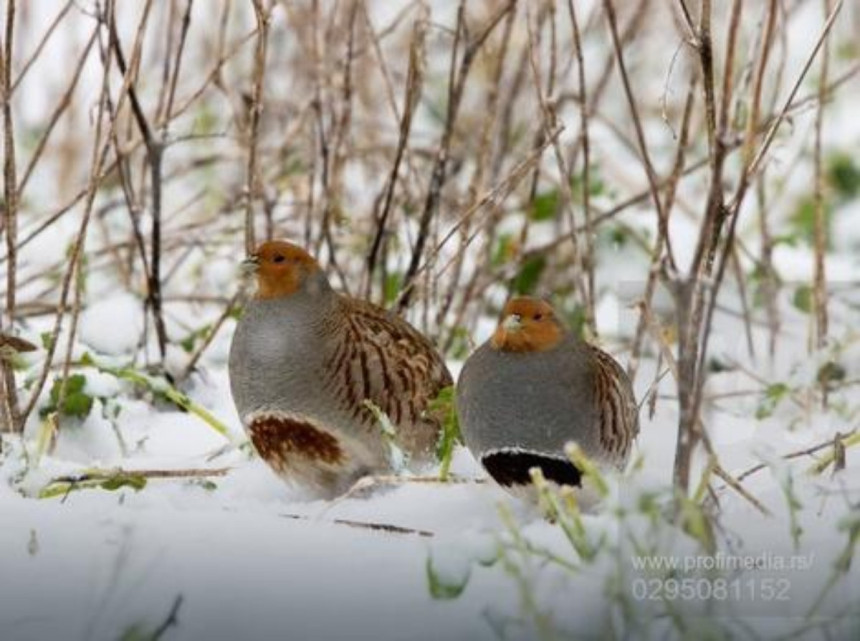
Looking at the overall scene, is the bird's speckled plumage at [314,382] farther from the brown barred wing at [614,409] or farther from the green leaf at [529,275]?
the green leaf at [529,275]

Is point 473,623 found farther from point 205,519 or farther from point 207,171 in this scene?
point 207,171

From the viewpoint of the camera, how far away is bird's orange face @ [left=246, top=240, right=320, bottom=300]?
265 cm

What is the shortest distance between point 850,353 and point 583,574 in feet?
6.97

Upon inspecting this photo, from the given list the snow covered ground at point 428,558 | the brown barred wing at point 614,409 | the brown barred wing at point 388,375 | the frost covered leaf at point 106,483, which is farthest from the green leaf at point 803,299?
the frost covered leaf at point 106,483

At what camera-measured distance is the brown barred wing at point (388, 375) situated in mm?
2633

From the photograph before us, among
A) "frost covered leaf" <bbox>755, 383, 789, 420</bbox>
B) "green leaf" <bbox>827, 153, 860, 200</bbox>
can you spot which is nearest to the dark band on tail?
"frost covered leaf" <bbox>755, 383, 789, 420</bbox>

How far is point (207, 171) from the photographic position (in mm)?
5207

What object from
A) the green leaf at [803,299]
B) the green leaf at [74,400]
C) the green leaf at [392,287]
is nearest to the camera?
the green leaf at [74,400]

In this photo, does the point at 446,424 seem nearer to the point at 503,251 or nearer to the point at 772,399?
the point at 772,399

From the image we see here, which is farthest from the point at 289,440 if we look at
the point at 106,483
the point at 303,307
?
the point at 106,483

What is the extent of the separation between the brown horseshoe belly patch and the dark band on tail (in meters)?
0.42

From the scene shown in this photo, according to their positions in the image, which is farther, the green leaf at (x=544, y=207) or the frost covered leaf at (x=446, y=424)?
the green leaf at (x=544, y=207)

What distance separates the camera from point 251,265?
2643mm

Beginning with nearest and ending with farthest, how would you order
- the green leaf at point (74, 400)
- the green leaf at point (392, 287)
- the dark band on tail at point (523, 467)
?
1. the dark band on tail at point (523, 467)
2. the green leaf at point (74, 400)
3. the green leaf at point (392, 287)
